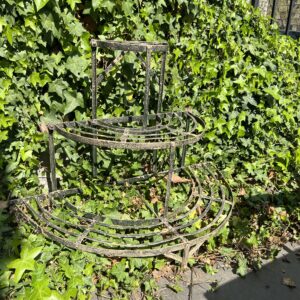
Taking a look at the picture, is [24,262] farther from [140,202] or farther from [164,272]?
[140,202]

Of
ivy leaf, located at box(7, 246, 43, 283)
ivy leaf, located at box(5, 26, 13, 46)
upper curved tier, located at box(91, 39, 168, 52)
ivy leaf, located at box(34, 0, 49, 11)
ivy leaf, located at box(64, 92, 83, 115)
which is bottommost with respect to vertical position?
ivy leaf, located at box(7, 246, 43, 283)

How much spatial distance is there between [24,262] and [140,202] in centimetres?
117

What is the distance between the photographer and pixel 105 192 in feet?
10.3

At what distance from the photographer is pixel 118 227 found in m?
2.60

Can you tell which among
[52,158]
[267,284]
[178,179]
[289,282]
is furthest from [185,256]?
[52,158]

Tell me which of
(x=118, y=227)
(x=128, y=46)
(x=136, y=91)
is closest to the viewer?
(x=128, y=46)

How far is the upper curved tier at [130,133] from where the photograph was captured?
232 centimetres

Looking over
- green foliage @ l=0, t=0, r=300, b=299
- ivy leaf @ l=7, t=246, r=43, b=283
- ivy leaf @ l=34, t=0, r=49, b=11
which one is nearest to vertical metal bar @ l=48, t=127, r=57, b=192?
green foliage @ l=0, t=0, r=300, b=299

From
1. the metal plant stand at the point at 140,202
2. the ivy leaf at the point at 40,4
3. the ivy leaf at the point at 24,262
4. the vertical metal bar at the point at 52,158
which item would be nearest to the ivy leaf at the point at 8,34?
the ivy leaf at the point at 40,4

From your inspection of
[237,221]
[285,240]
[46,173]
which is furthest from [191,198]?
[46,173]

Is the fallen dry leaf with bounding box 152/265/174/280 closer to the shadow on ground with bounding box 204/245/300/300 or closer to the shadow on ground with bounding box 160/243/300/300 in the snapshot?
the shadow on ground with bounding box 160/243/300/300

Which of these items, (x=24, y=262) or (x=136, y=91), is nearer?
(x=24, y=262)

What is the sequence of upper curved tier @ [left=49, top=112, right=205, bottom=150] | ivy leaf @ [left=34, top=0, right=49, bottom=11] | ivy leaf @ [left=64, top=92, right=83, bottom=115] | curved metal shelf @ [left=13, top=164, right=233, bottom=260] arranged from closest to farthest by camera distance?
upper curved tier @ [left=49, top=112, right=205, bottom=150] < curved metal shelf @ [left=13, top=164, right=233, bottom=260] < ivy leaf @ [left=34, top=0, right=49, bottom=11] < ivy leaf @ [left=64, top=92, right=83, bottom=115]

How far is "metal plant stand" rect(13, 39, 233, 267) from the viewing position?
2.44 meters
